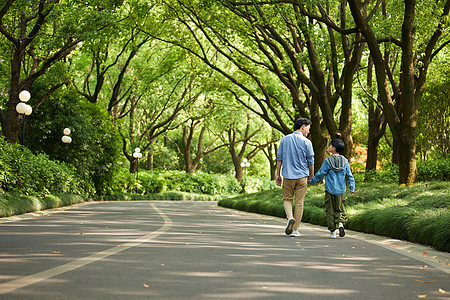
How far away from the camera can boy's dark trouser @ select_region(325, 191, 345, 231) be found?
10.8m

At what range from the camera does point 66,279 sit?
5305 mm

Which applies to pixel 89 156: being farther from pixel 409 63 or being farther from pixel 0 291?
pixel 0 291

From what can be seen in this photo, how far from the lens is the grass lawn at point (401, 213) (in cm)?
935

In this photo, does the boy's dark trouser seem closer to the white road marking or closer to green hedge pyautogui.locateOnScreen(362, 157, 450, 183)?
the white road marking

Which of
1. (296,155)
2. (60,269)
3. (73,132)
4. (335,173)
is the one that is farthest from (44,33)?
(60,269)

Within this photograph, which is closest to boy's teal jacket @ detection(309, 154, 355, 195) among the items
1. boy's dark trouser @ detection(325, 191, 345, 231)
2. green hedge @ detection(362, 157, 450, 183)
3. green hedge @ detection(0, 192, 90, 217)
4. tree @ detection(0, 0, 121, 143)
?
boy's dark trouser @ detection(325, 191, 345, 231)

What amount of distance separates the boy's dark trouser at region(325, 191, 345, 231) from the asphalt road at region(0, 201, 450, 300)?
673 millimetres

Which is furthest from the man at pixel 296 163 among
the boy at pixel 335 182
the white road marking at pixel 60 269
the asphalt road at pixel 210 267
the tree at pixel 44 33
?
the tree at pixel 44 33

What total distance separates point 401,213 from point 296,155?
2222 millimetres

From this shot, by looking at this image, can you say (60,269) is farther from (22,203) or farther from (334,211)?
(22,203)

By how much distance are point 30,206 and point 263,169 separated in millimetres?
64921

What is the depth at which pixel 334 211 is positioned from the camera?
1098cm

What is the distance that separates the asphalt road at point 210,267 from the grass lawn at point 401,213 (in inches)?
12.9

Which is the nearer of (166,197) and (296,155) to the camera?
(296,155)
